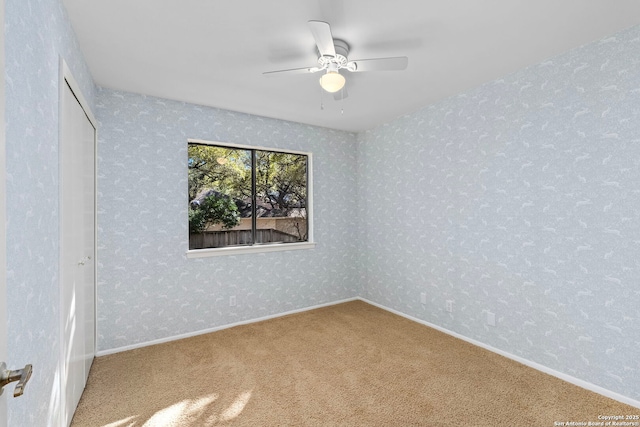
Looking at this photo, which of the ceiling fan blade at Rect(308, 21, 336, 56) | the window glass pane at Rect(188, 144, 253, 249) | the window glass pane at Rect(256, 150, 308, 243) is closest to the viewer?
the ceiling fan blade at Rect(308, 21, 336, 56)

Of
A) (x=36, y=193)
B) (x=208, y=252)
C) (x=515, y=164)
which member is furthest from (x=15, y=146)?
(x=515, y=164)

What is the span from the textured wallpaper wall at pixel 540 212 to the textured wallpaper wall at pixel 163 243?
165 cm

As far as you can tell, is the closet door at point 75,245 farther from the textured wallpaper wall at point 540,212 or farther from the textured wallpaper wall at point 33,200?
the textured wallpaper wall at point 540,212

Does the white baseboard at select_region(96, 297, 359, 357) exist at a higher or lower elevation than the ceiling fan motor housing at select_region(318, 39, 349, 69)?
lower

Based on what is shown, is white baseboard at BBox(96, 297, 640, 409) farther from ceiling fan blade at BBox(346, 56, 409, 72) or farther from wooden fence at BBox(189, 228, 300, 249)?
ceiling fan blade at BBox(346, 56, 409, 72)

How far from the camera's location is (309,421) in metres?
1.96

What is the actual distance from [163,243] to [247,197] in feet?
3.51

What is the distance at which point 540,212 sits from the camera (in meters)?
2.50

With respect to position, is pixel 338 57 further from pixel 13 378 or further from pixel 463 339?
pixel 463 339

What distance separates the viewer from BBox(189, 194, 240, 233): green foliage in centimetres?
349

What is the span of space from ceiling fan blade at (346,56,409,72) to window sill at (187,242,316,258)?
2.32 m

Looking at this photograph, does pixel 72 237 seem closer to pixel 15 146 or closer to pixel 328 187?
pixel 15 146

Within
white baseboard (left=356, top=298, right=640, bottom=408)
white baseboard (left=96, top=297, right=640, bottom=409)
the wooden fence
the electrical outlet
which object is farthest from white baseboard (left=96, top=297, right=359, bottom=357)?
the electrical outlet

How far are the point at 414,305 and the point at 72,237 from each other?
3.30 metres
